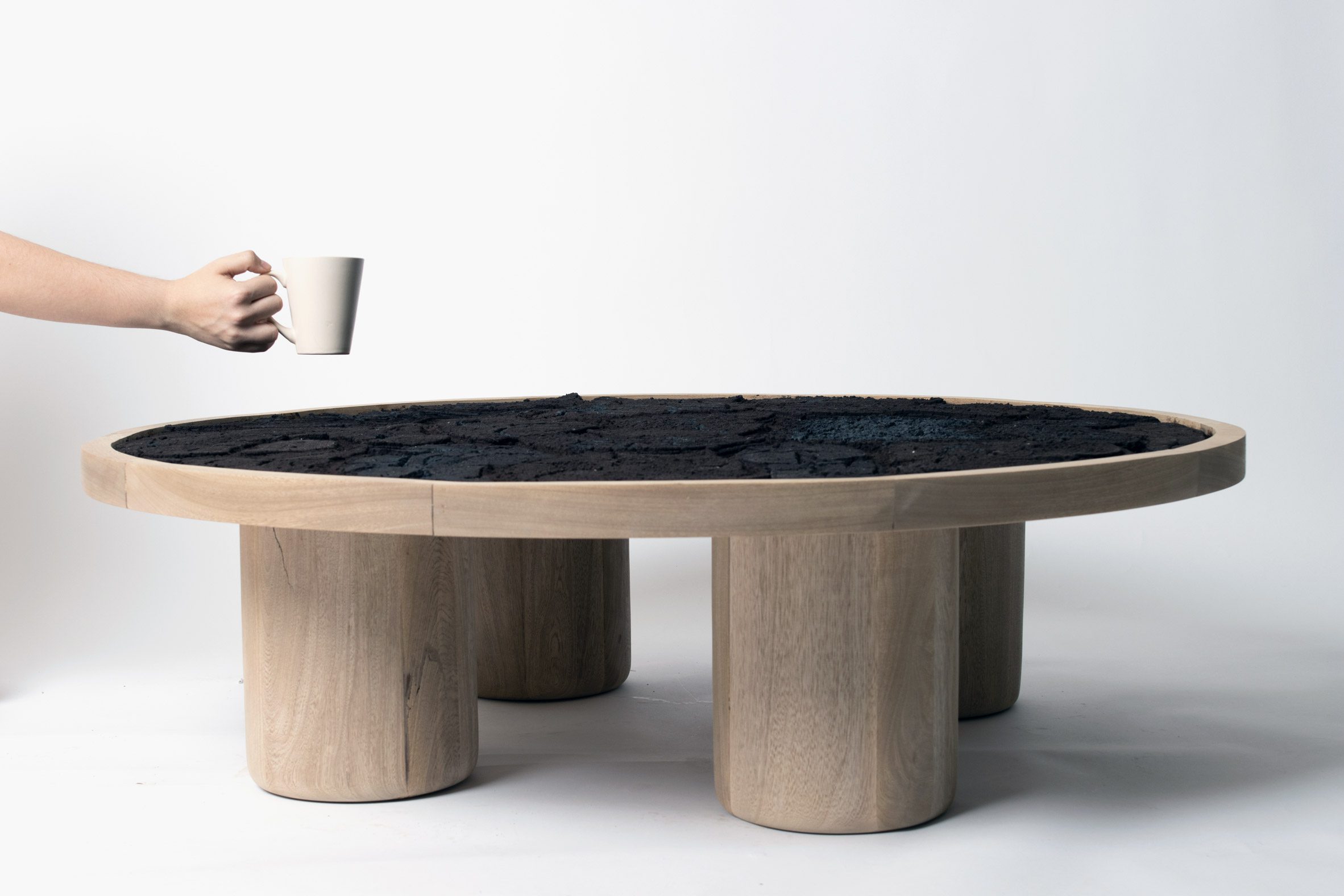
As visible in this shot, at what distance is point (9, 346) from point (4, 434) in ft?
0.71

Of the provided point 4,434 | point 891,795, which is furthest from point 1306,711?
point 4,434

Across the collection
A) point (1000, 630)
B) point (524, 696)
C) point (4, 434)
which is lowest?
point (524, 696)

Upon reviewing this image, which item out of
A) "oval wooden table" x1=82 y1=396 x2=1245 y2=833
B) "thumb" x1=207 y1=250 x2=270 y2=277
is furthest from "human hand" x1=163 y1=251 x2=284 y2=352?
"oval wooden table" x1=82 y1=396 x2=1245 y2=833

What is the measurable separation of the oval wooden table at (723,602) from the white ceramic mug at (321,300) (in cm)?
29

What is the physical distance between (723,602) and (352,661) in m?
0.55

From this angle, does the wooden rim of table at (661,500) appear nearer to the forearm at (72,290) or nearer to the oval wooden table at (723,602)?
the oval wooden table at (723,602)

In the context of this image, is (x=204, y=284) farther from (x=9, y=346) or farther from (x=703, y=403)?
(x=9, y=346)

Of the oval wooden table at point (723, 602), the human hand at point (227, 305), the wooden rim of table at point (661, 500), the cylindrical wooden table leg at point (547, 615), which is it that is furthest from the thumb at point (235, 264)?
the cylindrical wooden table leg at point (547, 615)

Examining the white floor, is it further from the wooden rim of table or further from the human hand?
the human hand

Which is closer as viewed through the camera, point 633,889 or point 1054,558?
point 633,889

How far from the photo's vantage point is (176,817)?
213cm

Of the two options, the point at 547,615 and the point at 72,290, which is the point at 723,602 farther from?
the point at 72,290

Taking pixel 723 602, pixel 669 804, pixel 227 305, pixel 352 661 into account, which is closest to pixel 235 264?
pixel 227 305

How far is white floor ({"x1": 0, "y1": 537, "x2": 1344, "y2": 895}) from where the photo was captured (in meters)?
1.87
